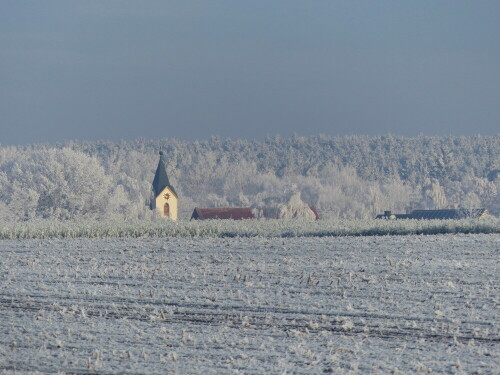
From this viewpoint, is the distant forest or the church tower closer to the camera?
the distant forest

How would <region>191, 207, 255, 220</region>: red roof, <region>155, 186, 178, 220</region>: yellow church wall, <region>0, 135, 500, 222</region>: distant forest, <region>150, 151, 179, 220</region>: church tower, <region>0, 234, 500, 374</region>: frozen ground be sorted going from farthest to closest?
<region>155, 186, 178, 220</region>: yellow church wall, <region>150, 151, 179, 220</region>: church tower, <region>191, 207, 255, 220</region>: red roof, <region>0, 135, 500, 222</region>: distant forest, <region>0, 234, 500, 374</region>: frozen ground

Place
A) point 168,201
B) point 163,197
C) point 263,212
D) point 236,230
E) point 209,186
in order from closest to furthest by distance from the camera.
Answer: point 236,230, point 263,212, point 163,197, point 168,201, point 209,186

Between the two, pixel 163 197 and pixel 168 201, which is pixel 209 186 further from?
pixel 163 197

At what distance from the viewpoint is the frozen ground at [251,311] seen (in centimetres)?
1194

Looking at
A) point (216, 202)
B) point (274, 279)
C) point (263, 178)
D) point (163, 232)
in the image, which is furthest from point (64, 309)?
point (263, 178)

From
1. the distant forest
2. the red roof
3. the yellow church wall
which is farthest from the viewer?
the yellow church wall

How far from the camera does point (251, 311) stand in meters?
15.3

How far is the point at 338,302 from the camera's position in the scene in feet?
53.3

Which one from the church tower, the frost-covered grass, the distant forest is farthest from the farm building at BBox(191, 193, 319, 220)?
the frost-covered grass

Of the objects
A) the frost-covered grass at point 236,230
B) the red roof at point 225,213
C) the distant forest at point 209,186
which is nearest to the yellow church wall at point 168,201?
the distant forest at point 209,186

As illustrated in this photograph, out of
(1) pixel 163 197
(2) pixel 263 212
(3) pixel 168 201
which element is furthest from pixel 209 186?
(2) pixel 263 212

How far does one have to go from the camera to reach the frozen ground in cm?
1194

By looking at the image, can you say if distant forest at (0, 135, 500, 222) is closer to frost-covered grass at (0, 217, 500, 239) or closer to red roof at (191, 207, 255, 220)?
red roof at (191, 207, 255, 220)

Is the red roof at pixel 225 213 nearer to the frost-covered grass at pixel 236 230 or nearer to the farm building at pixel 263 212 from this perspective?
the farm building at pixel 263 212
